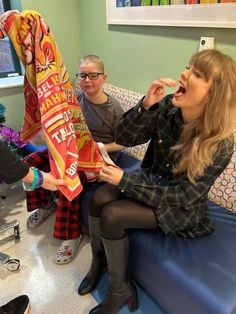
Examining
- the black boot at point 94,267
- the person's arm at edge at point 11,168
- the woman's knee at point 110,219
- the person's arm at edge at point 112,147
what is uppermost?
the person's arm at edge at point 11,168

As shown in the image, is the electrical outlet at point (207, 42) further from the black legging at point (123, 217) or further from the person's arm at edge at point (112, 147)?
the black legging at point (123, 217)

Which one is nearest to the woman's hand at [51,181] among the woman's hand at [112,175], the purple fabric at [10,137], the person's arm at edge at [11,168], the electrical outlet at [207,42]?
the person's arm at edge at [11,168]

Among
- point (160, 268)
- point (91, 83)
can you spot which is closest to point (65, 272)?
point (160, 268)

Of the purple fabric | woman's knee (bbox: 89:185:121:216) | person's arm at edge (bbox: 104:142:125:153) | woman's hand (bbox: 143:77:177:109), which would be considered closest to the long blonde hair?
woman's hand (bbox: 143:77:177:109)

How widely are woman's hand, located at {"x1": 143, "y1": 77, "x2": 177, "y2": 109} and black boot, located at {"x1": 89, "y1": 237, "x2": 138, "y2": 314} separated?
0.59 metres

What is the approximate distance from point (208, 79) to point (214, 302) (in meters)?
0.78

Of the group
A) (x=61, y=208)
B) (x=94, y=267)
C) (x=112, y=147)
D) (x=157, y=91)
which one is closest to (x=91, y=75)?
(x=112, y=147)

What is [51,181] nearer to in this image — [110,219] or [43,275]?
[110,219]

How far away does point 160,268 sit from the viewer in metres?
1.12

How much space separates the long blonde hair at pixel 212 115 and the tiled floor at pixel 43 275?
32.5 inches

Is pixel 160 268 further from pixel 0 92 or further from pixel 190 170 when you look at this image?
pixel 0 92

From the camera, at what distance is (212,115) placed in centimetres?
107

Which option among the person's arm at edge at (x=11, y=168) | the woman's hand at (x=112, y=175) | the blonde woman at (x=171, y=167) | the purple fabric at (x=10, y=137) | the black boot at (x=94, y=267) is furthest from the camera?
the purple fabric at (x=10, y=137)

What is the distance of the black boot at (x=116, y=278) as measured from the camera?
3.85ft
